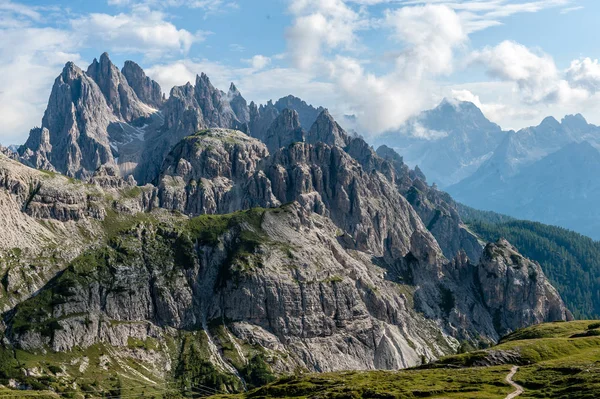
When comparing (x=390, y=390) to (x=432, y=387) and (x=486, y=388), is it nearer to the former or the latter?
(x=432, y=387)

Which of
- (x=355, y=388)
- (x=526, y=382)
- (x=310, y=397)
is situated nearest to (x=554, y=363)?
(x=526, y=382)

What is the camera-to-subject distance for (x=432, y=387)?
620 ft

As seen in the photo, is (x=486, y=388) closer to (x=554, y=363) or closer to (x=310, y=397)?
(x=554, y=363)

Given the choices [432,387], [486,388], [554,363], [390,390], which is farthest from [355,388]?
[554,363]

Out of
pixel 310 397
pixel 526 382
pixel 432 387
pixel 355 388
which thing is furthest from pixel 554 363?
pixel 310 397

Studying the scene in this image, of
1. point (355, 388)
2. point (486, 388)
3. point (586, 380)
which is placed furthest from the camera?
point (355, 388)

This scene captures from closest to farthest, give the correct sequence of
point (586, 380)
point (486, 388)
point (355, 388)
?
point (586, 380), point (486, 388), point (355, 388)

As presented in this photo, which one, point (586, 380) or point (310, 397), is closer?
point (586, 380)

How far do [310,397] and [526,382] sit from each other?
207 ft

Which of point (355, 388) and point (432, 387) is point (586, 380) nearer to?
point (432, 387)

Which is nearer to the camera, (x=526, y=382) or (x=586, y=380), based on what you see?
(x=586, y=380)

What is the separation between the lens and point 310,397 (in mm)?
198375

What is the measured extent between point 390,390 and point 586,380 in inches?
2132

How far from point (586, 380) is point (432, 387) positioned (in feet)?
138
